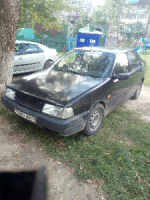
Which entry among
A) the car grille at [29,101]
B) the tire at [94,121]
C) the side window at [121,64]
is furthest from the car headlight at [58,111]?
the side window at [121,64]

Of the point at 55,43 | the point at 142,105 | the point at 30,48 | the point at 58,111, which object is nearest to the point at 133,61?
the point at 142,105

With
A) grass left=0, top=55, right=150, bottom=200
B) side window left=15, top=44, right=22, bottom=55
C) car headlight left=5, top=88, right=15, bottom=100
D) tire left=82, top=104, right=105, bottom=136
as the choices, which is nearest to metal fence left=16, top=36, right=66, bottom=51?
side window left=15, top=44, right=22, bottom=55

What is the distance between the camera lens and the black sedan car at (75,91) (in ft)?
8.67

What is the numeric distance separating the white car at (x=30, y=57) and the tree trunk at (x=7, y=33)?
1.86 m

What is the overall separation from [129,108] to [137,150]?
2.04m

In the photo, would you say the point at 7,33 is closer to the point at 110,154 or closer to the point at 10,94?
the point at 10,94

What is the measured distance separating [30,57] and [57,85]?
4268 mm

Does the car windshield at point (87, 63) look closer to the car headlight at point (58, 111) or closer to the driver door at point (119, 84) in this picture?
the driver door at point (119, 84)

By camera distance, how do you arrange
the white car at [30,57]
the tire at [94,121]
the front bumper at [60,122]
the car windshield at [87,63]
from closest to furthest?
the front bumper at [60,122], the tire at [94,121], the car windshield at [87,63], the white car at [30,57]

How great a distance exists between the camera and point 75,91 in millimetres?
2857

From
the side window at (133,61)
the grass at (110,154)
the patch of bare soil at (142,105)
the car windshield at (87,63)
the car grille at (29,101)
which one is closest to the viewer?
the grass at (110,154)

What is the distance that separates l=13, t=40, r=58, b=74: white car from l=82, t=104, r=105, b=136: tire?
437 centimetres

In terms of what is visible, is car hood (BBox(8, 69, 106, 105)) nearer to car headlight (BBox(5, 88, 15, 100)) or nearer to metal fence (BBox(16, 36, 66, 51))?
car headlight (BBox(5, 88, 15, 100))

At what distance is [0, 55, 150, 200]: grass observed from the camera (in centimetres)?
233
